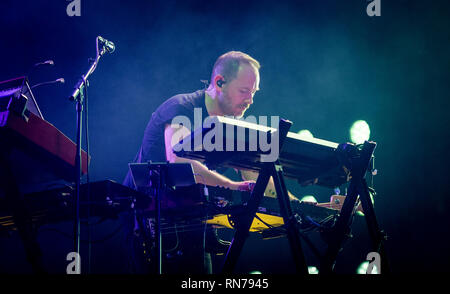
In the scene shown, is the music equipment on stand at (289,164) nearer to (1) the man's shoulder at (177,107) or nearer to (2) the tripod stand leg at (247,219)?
(2) the tripod stand leg at (247,219)

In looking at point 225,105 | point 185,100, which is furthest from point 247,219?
point 225,105

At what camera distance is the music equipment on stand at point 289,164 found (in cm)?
204

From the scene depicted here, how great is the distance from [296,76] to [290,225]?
401cm

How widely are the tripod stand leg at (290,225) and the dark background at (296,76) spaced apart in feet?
9.70

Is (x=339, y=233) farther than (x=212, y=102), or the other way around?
(x=212, y=102)

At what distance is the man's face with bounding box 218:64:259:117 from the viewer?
11.9 feet

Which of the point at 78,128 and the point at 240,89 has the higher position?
the point at 240,89

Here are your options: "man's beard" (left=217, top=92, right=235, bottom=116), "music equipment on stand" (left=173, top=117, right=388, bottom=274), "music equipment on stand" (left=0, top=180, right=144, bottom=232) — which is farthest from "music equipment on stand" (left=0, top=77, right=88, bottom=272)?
"man's beard" (left=217, top=92, right=235, bottom=116)

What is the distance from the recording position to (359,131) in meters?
5.54

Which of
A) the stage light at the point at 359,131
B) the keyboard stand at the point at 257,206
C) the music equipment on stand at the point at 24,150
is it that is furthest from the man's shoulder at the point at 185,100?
the stage light at the point at 359,131

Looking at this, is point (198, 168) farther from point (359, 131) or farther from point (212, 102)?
point (359, 131)

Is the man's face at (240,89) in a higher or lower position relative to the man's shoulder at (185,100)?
higher

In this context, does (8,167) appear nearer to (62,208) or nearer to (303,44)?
(62,208)
